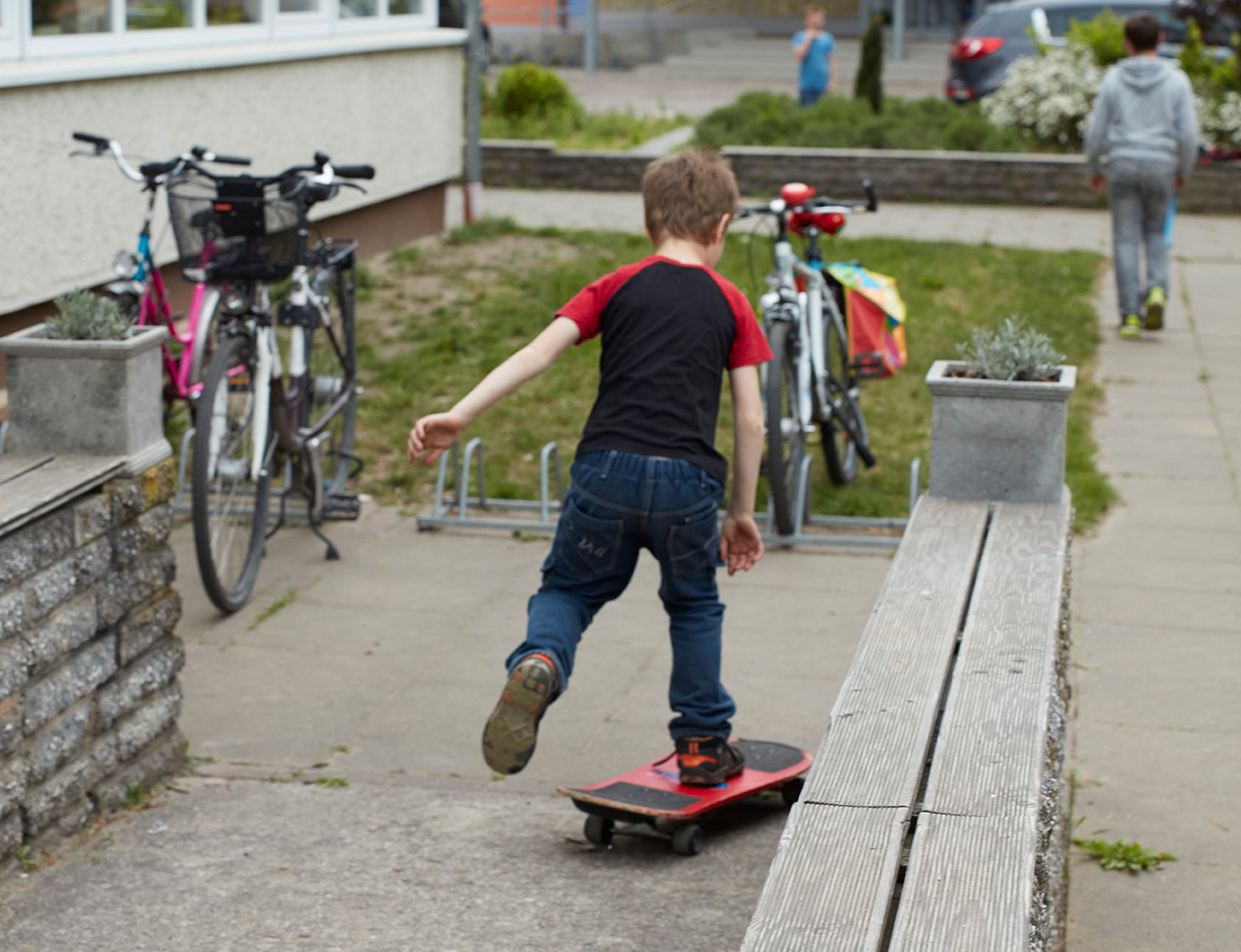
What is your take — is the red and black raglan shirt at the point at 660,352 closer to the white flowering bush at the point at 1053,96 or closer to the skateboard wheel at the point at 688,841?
the skateboard wheel at the point at 688,841

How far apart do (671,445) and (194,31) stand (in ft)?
23.2

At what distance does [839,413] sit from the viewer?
264 inches

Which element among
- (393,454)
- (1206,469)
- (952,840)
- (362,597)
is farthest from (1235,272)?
(952,840)

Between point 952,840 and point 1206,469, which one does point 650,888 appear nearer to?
point 952,840

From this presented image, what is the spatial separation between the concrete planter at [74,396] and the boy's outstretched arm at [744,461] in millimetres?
1453

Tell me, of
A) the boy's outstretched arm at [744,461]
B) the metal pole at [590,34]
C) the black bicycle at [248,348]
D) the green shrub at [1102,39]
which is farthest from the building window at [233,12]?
the metal pole at [590,34]

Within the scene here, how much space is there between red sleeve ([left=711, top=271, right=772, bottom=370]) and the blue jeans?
0.29 metres

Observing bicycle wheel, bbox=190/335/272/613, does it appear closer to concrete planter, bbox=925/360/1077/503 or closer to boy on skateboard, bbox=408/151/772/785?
boy on skateboard, bbox=408/151/772/785

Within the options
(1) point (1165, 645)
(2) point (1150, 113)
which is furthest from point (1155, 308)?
(1) point (1165, 645)

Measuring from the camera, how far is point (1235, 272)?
1245 cm

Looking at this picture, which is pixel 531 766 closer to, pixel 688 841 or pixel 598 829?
pixel 598 829

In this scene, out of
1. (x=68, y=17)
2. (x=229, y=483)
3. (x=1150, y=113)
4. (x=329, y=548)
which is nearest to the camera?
(x=229, y=483)

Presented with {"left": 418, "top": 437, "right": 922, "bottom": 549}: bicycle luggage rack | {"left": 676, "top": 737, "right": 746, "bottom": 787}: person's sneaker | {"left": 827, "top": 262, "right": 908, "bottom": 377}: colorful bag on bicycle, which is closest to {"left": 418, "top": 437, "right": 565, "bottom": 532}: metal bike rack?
{"left": 418, "top": 437, "right": 922, "bottom": 549}: bicycle luggage rack

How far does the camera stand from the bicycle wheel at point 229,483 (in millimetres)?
5109
